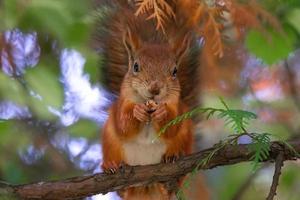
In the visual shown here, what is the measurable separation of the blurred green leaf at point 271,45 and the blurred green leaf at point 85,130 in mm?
799

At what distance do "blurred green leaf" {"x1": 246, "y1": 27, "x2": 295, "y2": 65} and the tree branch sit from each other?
2.20 ft

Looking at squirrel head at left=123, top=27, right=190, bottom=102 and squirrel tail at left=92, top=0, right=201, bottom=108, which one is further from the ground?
squirrel tail at left=92, top=0, right=201, bottom=108

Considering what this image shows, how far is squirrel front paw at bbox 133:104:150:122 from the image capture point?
2170 mm

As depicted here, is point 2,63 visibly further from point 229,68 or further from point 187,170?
point 187,170

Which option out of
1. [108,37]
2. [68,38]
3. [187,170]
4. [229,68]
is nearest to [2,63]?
[68,38]

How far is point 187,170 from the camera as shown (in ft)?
6.26

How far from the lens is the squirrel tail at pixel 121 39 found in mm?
2393

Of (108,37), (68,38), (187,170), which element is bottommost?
(187,170)

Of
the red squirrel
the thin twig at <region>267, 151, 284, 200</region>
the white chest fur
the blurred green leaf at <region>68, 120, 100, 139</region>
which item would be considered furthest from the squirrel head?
the blurred green leaf at <region>68, 120, 100, 139</region>

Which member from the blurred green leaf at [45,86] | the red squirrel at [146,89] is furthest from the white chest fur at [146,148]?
the blurred green leaf at [45,86]

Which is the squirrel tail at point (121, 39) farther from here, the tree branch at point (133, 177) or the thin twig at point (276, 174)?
the thin twig at point (276, 174)

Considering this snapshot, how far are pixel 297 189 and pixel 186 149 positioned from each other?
3.87 ft

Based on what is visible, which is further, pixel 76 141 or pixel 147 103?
pixel 76 141

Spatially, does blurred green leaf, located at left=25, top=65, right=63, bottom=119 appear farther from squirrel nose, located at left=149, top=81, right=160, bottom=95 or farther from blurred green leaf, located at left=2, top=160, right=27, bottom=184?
squirrel nose, located at left=149, top=81, right=160, bottom=95
